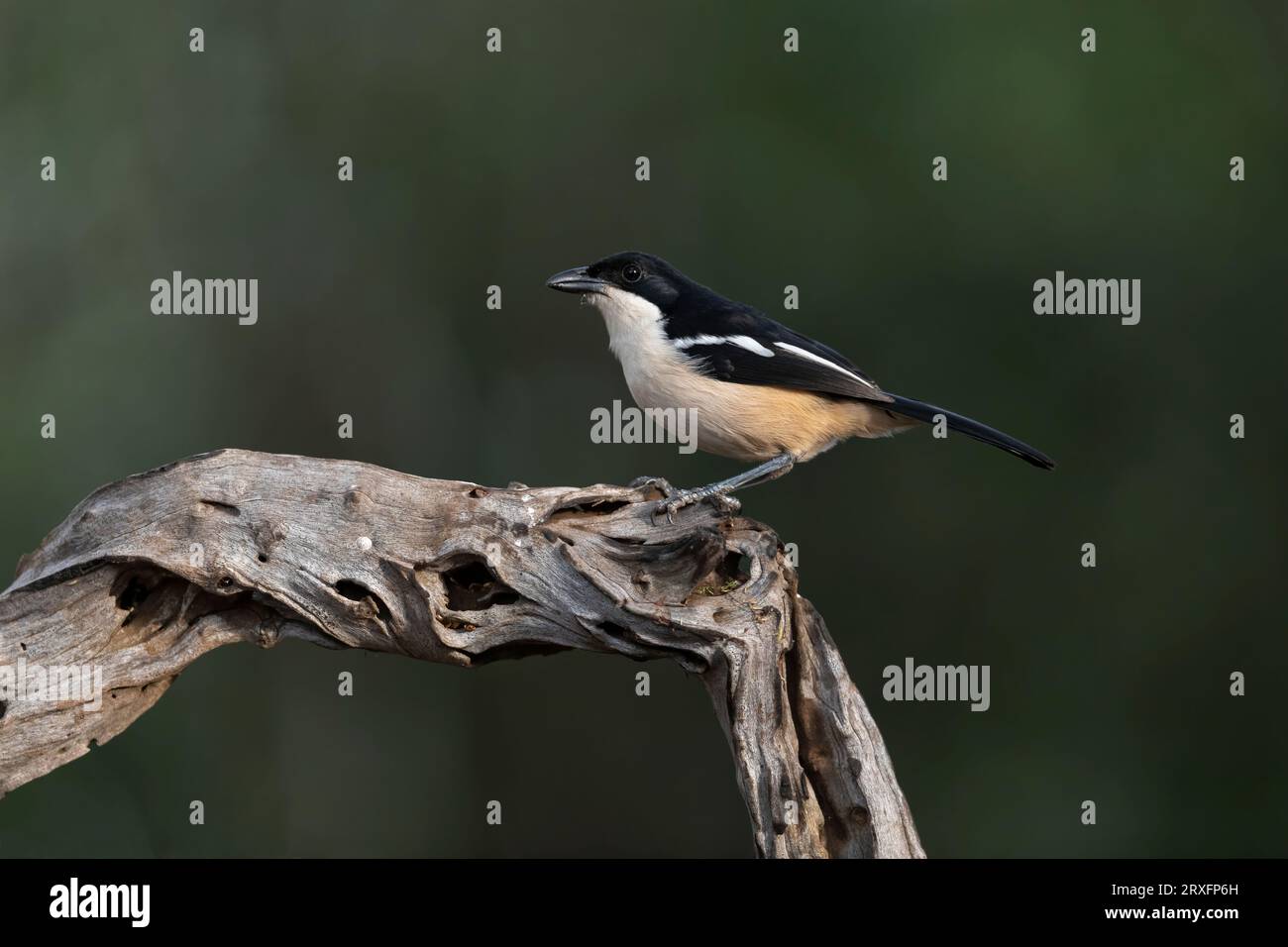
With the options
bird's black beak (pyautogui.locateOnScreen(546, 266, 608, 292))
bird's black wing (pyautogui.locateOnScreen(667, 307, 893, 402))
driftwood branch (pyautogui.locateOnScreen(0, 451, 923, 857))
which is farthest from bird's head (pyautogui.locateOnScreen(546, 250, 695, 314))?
driftwood branch (pyautogui.locateOnScreen(0, 451, 923, 857))

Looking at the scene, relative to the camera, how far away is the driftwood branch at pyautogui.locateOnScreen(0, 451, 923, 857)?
156 inches

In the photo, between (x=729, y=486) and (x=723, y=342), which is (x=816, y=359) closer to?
(x=723, y=342)

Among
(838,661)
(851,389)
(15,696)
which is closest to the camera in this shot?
→ (15,696)

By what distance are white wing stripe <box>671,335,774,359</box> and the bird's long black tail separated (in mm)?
491

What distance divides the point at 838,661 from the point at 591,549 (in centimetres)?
85

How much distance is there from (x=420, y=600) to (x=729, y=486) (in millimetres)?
1106

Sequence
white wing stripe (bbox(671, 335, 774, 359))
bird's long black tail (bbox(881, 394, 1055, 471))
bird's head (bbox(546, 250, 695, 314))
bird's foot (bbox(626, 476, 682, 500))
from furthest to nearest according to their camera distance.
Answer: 1. bird's head (bbox(546, 250, 695, 314))
2. white wing stripe (bbox(671, 335, 774, 359))
3. bird's long black tail (bbox(881, 394, 1055, 471))
4. bird's foot (bbox(626, 476, 682, 500))

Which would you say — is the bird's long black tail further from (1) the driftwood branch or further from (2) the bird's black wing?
(1) the driftwood branch

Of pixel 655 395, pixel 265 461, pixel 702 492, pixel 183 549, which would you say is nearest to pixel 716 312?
pixel 655 395

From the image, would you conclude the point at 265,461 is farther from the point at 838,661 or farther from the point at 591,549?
the point at 838,661

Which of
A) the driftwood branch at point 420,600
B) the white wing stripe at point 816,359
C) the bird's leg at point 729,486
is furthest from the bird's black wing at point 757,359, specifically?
the driftwood branch at point 420,600

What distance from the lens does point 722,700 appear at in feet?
13.2

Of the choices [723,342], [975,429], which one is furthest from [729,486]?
[975,429]

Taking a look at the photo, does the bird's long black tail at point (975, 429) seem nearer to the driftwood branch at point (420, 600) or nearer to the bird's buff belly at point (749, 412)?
the bird's buff belly at point (749, 412)
